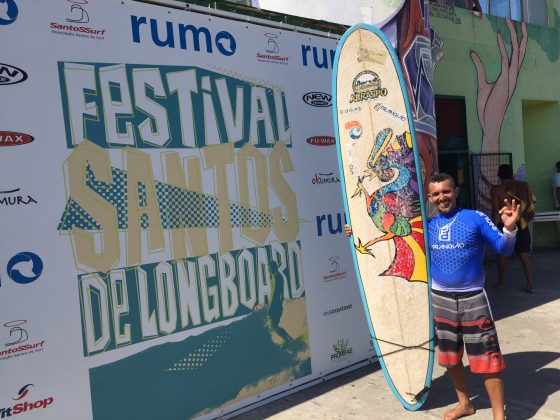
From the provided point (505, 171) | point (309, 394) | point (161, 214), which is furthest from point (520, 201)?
point (161, 214)

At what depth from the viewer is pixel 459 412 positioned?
320 cm

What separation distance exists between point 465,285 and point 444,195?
57cm

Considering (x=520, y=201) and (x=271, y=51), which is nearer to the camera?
(x=271, y=51)

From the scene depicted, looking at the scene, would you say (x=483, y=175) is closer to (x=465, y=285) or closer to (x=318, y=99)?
(x=318, y=99)

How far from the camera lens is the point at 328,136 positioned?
4.13 m

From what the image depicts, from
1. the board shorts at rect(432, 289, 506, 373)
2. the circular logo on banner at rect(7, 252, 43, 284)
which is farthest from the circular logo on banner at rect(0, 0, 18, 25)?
the board shorts at rect(432, 289, 506, 373)

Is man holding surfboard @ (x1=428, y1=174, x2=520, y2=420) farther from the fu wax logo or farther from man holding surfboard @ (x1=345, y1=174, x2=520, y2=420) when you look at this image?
the fu wax logo

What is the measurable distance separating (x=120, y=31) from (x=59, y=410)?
224 cm

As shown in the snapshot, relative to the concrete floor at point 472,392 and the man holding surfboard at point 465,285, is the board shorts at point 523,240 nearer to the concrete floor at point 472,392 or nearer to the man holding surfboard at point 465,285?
the concrete floor at point 472,392

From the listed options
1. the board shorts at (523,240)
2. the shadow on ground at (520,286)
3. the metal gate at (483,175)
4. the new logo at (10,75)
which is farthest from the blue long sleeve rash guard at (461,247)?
the metal gate at (483,175)

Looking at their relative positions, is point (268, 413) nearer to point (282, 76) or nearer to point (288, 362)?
point (288, 362)

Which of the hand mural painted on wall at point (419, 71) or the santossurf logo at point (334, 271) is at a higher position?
the hand mural painted on wall at point (419, 71)

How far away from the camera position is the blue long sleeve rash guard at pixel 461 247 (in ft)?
9.56

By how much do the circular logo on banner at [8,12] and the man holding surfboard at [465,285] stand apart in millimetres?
2563
